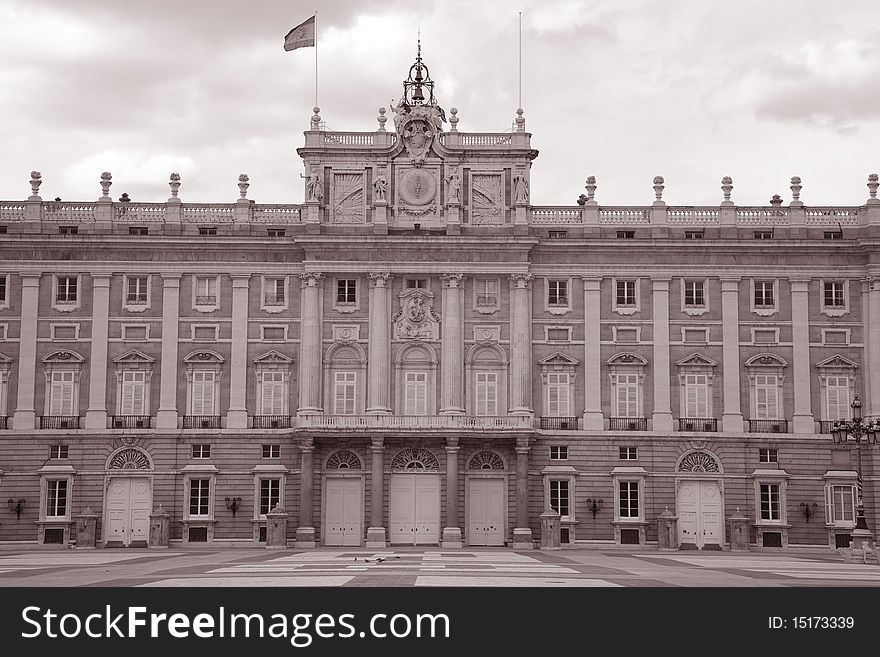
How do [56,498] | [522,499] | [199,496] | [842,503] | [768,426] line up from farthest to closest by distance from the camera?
[768,426]
[199,496]
[56,498]
[842,503]
[522,499]

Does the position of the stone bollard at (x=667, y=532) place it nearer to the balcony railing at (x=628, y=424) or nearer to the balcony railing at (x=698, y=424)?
the balcony railing at (x=628, y=424)

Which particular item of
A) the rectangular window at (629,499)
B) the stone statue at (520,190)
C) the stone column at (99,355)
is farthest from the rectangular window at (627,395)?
the stone column at (99,355)

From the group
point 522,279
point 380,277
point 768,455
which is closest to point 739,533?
point 768,455

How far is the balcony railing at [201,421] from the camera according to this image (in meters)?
62.8

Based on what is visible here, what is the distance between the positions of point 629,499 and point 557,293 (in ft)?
35.7

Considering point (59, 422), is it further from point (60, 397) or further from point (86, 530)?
point (86, 530)

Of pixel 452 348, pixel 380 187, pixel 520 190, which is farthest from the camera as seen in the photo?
pixel 520 190

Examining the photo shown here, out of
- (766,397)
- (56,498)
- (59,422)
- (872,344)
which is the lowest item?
(56,498)

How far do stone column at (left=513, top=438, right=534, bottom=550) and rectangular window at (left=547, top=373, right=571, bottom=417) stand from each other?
2.63 m

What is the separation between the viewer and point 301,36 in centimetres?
6291

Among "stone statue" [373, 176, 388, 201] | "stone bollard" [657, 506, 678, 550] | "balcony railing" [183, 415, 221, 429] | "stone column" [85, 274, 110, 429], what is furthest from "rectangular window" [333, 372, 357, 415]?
"stone bollard" [657, 506, 678, 550]

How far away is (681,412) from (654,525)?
Answer: 19.2 feet

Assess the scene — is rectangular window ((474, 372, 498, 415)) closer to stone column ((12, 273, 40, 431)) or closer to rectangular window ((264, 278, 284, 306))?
rectangular window ((264, 278, 284, 306))

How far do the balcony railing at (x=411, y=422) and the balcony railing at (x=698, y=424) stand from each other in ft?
25.4
